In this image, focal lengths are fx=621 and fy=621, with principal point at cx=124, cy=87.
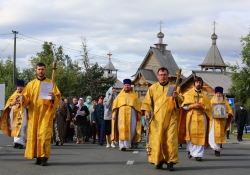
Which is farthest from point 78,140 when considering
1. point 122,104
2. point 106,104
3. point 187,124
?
point 187,124

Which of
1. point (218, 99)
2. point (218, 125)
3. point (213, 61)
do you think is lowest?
point (218, 125)

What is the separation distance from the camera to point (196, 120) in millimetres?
15562

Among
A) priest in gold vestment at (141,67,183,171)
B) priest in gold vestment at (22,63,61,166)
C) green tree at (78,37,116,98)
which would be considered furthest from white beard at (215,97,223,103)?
green tree at (78,37,116,98)

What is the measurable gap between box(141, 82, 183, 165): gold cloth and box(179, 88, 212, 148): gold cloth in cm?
272

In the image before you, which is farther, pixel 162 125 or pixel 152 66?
pixel 152 66

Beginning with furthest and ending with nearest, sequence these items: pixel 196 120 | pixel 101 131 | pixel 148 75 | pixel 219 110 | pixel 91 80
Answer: pixel 148 75 < pixel 91 80 < pixel 101 131 < pixel 219 110 < pixel 196 120

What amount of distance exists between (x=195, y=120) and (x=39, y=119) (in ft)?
14.4

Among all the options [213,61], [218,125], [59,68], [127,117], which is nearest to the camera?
[218,125]

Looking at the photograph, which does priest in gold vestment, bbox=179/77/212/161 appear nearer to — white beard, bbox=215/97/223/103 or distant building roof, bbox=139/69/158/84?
white beard, bbox=215/97/223/103

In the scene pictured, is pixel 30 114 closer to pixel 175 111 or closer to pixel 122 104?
pixel 175 111

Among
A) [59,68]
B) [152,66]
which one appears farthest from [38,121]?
[152,66]

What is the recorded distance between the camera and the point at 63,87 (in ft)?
269

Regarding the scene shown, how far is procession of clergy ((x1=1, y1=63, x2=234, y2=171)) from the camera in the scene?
1271cm

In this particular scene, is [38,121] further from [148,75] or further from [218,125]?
[148,75]
